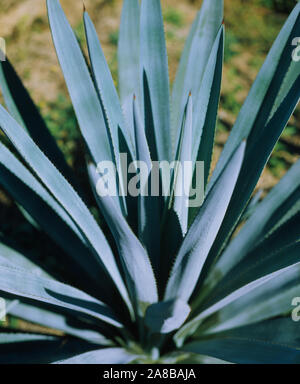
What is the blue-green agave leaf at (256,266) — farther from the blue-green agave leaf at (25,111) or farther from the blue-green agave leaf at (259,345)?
the blue-green agave leaf at (25,111)

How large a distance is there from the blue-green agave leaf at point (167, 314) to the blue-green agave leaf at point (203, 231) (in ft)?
0.27

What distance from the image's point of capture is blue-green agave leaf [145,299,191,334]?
0.70 metres

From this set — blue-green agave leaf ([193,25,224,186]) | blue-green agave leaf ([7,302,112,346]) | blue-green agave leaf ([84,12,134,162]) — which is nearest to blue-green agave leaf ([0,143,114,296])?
blue-green agave leaf ([7,302,112,346])

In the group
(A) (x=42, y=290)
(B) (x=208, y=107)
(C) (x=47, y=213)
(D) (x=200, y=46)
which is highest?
(D) (x=200, y=46)

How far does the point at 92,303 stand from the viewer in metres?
0.90

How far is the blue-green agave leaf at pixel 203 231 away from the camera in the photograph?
0.64 m

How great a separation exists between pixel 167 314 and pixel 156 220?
207 mm

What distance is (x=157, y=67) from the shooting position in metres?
0.95

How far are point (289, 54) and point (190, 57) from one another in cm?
25

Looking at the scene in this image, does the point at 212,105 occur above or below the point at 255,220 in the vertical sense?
above

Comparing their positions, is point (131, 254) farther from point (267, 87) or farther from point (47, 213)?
point (267, 87)

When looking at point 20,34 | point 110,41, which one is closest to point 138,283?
point 110,41

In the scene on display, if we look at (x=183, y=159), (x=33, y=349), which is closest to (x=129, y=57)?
(x=183, y=159)
